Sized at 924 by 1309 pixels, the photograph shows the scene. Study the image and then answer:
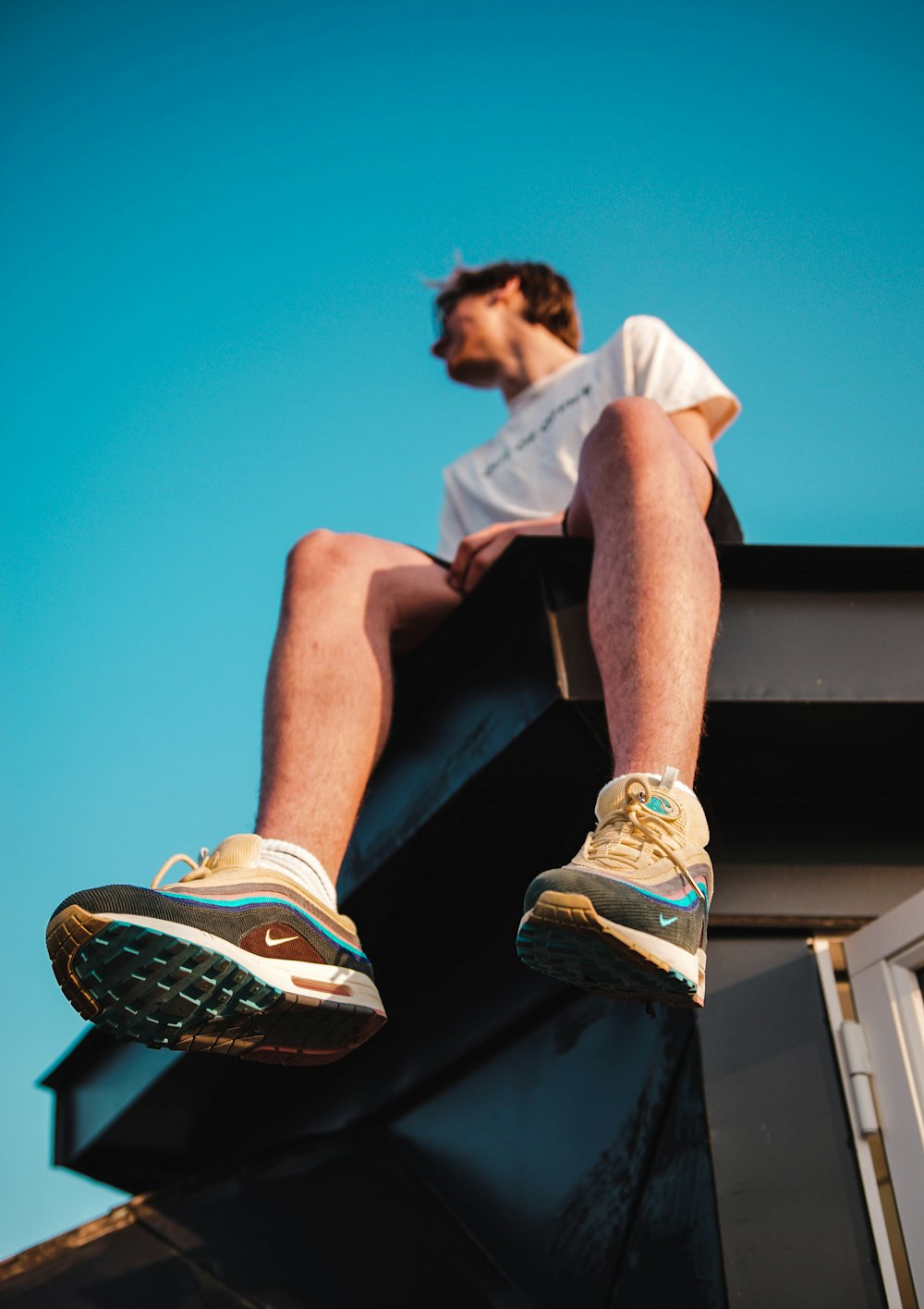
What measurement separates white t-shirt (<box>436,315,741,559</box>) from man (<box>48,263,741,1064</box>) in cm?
4

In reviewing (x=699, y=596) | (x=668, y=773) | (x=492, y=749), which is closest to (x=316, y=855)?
(x=492, y=749)

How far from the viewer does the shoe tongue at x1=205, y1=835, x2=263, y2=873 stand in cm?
163

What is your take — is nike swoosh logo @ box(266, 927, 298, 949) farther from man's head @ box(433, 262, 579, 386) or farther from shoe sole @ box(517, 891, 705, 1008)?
man's head @ box(433, 262, 579, 386)

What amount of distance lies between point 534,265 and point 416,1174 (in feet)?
8.42

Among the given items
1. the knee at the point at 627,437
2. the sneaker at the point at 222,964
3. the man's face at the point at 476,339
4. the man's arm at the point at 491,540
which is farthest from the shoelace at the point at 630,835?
the man's face at the point at 476,339

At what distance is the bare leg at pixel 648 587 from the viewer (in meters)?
1.62

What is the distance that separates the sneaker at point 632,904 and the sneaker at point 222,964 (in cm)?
32

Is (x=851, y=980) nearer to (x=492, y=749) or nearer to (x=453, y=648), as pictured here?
(x=492, y=749)

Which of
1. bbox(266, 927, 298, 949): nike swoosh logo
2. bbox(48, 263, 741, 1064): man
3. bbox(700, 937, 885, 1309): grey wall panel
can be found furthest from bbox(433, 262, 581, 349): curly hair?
bbox(266, 927, 298, 949): nike swoosh logo

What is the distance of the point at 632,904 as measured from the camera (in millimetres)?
1347

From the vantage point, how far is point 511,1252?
2.09 meters

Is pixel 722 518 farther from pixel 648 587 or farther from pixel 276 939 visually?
pixel 276 939

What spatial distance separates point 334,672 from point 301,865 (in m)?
0.43

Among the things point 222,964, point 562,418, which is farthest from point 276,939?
point 562,418
